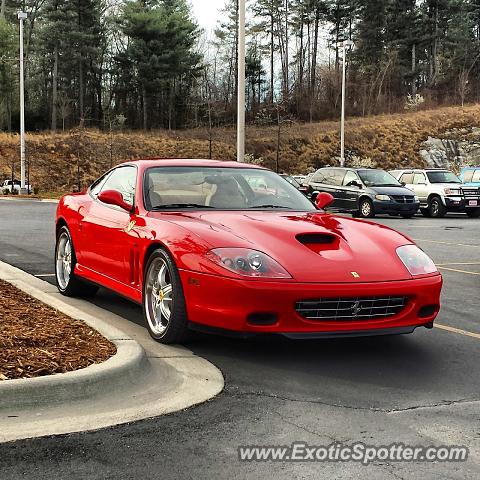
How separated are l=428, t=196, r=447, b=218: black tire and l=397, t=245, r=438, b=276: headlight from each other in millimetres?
20705

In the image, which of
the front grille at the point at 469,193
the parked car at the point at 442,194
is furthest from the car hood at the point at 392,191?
the front grille at the point at 469,193

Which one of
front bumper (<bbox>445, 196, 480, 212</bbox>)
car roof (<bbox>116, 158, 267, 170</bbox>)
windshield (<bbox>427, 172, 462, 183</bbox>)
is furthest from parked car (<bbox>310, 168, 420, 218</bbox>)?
car roof (<bbox>116, 158, 267, 170</bbox>)

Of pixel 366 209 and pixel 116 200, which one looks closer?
pixel 116 200

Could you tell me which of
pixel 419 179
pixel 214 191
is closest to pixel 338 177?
pixel 419 179

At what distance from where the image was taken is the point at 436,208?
83.3ft

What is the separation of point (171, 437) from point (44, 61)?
63521 mm

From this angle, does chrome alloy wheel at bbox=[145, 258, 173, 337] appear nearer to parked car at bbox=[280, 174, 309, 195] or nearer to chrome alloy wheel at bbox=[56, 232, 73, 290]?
chrome alloy wheel at bbox=[56, 232, 73, 290]

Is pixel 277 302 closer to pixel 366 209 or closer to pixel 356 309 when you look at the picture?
pixel 356 309

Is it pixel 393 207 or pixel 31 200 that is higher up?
pixel 393 207

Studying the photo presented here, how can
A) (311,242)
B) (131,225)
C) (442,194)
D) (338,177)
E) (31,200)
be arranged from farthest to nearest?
(31,200)
(338,177)
(442,194)
(131,225)
(311,242)

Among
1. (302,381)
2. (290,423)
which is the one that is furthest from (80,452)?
(302,381)

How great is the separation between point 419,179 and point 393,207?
3.68m

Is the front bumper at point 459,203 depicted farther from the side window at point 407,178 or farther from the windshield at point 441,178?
the side window at point 407,178

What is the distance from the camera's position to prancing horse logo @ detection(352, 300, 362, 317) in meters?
4.75
